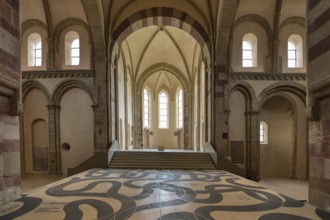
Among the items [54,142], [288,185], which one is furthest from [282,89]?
[54,142]

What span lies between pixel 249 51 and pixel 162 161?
806 centimetres

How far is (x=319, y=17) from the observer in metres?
4.46

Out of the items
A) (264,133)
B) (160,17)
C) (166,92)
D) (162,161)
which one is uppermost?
(160,17)

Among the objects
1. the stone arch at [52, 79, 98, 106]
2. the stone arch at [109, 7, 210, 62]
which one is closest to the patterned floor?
the stone arch at [52, 79, 98, 106]

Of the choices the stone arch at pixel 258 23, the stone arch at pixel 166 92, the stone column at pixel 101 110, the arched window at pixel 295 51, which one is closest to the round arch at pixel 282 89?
the arched window at pixel 295 51

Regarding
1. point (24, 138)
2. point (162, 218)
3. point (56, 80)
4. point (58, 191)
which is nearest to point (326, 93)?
point (162, 218)

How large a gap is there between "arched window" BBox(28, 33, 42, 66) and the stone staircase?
7.26m

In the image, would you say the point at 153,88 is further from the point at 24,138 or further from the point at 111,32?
the point at 24,138

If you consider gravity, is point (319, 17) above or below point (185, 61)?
below

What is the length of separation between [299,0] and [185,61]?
421 inches

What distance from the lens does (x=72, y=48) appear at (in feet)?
42.2

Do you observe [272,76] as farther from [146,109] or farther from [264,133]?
[146,109]

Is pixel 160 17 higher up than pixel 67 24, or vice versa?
pixel 160 17

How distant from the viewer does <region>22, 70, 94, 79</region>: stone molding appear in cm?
1214
